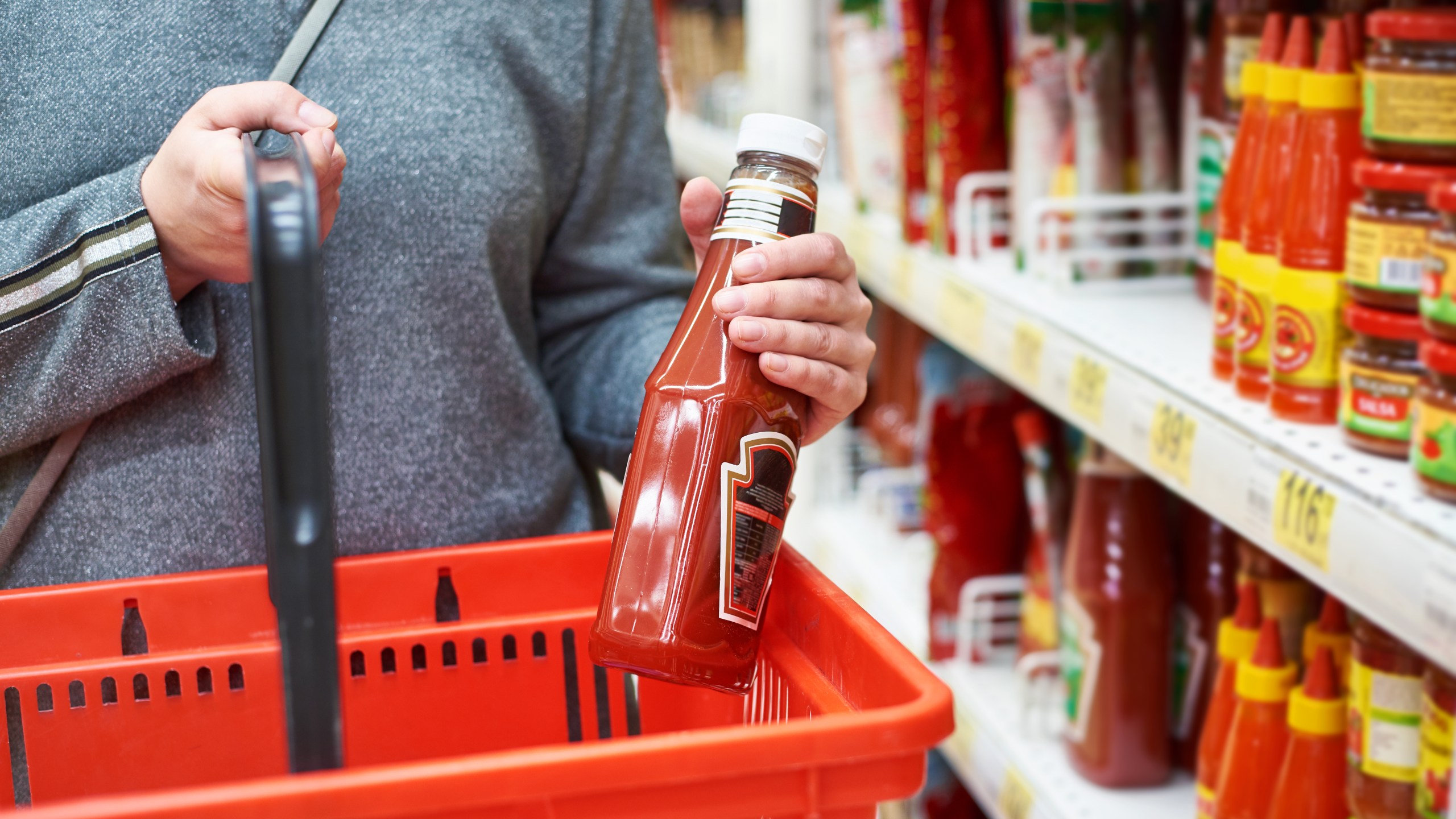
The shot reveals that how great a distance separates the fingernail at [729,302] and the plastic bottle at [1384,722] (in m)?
0.59

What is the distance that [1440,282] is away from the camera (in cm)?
83

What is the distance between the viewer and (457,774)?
0.49m

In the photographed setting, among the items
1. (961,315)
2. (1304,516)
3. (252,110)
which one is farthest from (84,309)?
(961,315)

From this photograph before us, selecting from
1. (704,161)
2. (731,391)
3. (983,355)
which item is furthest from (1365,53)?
(704,161)

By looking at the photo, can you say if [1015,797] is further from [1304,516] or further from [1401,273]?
[1401,273]

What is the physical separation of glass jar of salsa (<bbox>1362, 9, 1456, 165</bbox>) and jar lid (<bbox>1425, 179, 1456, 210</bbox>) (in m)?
0.07

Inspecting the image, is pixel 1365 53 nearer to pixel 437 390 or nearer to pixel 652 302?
pixel 652 302

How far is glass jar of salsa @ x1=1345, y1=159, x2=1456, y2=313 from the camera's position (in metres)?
0.89

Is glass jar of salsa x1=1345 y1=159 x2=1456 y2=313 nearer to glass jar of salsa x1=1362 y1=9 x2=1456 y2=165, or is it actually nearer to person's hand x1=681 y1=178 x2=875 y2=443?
glass jar of salsa x1=1362 y1=9 x2=1456 y2=165

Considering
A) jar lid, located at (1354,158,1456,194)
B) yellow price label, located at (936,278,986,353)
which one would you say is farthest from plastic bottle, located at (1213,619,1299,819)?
yellow price label, located at (936,278,986,353)

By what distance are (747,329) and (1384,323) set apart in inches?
19.7

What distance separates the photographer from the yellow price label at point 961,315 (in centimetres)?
147

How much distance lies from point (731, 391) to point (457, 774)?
258 millimetres

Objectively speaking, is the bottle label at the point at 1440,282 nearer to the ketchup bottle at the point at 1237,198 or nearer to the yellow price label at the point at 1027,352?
the ketchup bottle at the point at 1237,198
